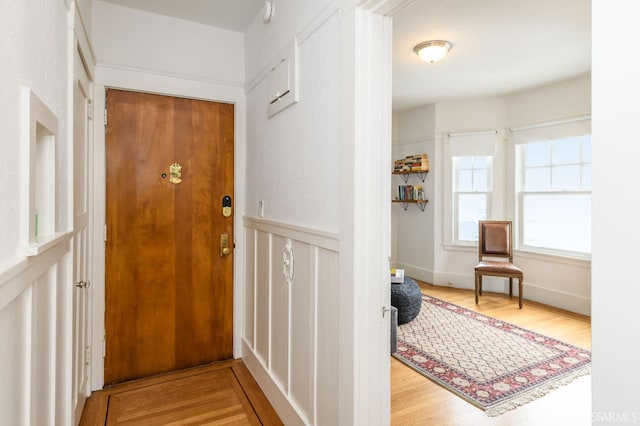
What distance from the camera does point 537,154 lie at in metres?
4.61

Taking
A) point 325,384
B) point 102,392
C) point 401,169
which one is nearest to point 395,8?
point 325,384

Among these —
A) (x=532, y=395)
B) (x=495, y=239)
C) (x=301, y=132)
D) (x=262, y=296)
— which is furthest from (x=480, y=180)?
(x=301, y=132)

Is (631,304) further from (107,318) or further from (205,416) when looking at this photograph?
(107,318)

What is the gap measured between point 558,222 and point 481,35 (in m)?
2.57

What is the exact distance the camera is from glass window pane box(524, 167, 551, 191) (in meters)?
4.52

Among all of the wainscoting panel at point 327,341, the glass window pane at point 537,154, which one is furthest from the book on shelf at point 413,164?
the wainscoting panel at point 327,341

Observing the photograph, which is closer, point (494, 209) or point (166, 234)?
point (166, 234)

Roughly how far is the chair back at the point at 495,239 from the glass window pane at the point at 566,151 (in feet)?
3.13

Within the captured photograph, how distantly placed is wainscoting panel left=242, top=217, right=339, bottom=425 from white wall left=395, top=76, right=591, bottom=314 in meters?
3.48

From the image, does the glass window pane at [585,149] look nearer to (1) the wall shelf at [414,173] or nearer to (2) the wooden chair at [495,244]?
(2) the wooden chair at [495,244]

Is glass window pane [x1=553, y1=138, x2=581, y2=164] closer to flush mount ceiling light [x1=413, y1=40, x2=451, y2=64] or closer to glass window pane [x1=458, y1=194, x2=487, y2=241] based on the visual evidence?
glass window pane [x1=458, y1=194, x2=487, y2=241]

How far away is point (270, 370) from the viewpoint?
7.69 feet

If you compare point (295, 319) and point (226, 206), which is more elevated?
point (226, 206)

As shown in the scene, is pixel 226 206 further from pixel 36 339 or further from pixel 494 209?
pixel 494 209
